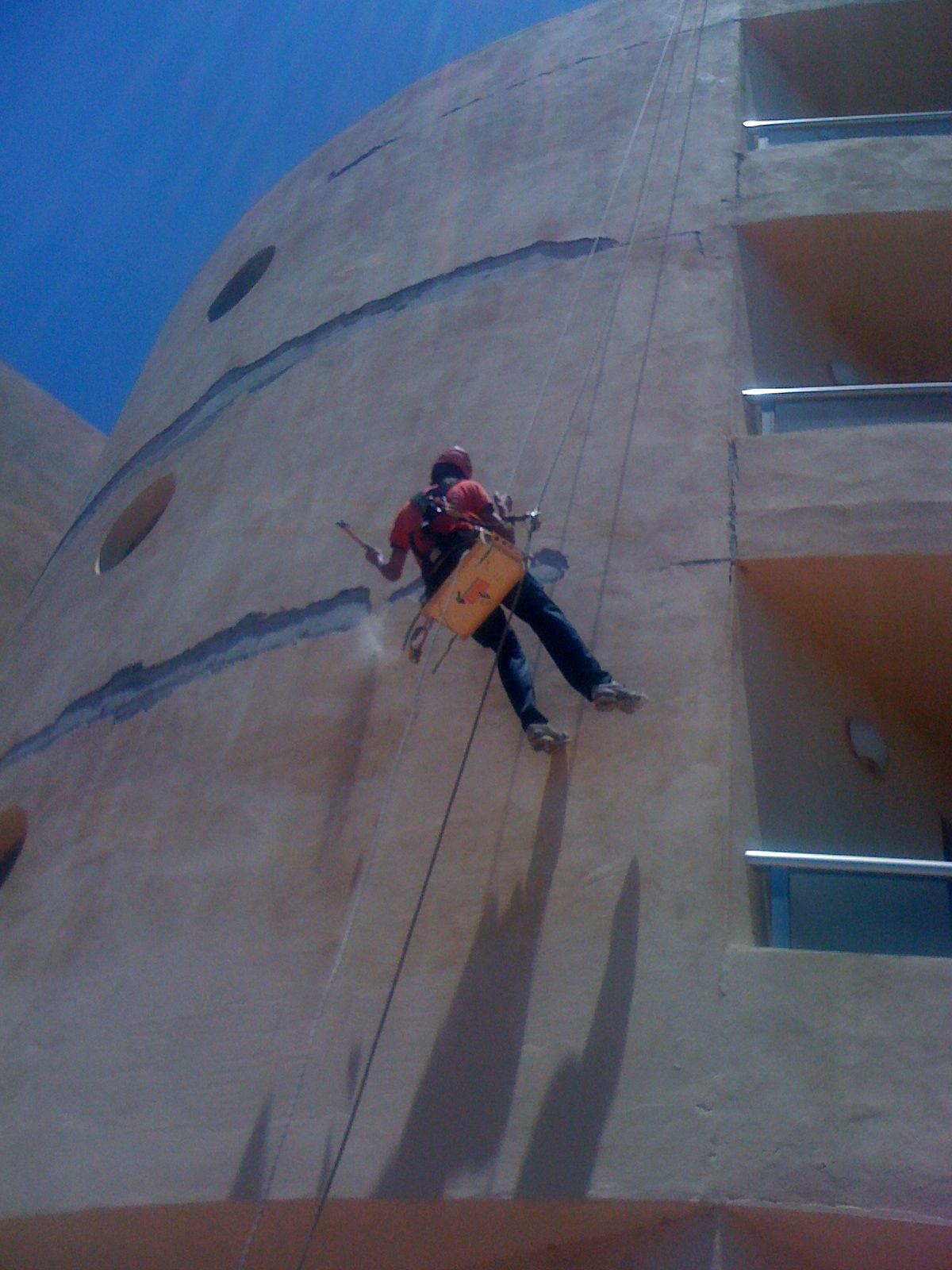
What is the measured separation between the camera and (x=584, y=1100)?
450 cm

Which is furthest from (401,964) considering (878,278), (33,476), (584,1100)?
(33,476)

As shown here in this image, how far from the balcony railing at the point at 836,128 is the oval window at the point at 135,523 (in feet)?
14.9

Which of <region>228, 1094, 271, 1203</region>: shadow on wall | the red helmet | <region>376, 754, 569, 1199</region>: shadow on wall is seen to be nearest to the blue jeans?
<region>376, 754, 569, 1199</region>: shadow on wall

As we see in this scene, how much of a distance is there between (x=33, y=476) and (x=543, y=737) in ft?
39.6

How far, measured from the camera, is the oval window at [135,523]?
9.53 meters

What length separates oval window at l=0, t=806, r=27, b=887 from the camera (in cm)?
792

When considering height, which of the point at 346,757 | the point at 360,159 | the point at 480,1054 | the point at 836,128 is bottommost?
the point at 480,1054

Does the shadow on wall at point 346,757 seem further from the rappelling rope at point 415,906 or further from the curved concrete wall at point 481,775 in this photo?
the rappelling rope at point 415,906

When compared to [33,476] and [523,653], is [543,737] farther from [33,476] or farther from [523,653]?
[33,476]

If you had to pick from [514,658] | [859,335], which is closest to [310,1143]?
[514,658]

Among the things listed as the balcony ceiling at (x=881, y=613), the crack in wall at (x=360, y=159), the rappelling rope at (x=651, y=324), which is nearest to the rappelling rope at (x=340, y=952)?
the rappelling rope at (x=651, y=324)

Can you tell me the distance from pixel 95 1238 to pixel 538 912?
7.51 ft

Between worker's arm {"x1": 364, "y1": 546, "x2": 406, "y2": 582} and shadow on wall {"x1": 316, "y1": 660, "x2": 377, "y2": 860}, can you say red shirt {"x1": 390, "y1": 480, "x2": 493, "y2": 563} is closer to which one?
worker's arm {"x1": 364, "y1": 546, "x2": 406, "y2": 582}

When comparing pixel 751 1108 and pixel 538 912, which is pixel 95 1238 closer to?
pixel 538 912
